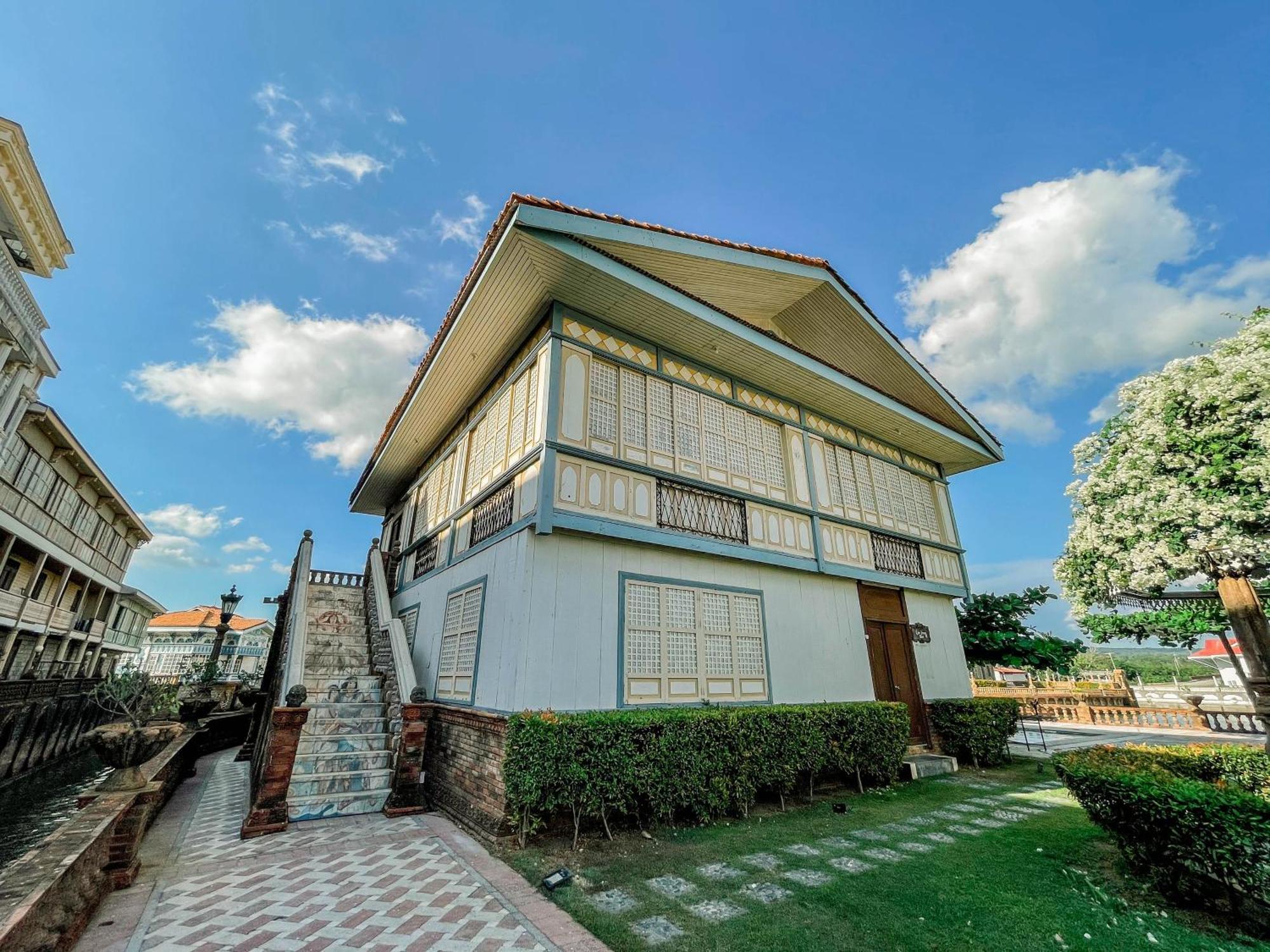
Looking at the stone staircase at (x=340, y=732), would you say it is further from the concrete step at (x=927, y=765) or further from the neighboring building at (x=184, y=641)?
the neighboring building at (x=184, y=641)

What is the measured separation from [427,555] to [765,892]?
9.92m

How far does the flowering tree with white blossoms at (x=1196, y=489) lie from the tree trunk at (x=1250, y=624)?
2 cm

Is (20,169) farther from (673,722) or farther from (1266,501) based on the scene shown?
→ (1266,501)

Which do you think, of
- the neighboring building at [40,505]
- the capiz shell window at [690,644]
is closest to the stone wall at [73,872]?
the capiz shell window at [690,644]

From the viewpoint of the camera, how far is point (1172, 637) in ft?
65.7

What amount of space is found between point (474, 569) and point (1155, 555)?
12.2 m

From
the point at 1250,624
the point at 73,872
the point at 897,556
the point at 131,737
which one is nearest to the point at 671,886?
the point at 73,872

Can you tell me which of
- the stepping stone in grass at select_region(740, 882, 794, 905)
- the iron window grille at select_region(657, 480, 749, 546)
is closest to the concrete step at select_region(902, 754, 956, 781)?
the iron window grille at select_region(657, 480, 749, 546)

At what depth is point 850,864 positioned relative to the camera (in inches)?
212

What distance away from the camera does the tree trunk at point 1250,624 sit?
8.58m

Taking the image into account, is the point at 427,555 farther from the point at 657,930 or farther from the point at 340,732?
the point at 657,930

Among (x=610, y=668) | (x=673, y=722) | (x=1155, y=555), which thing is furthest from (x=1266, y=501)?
(x=610, y=668)

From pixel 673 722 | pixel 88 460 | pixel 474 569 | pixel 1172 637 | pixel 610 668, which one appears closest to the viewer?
pixel 673 722

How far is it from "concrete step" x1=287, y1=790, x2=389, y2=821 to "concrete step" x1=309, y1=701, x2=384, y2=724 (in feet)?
5.31
